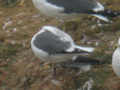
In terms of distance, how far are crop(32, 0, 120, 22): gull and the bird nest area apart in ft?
1.19

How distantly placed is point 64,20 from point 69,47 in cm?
187

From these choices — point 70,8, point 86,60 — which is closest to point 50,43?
point 86,60

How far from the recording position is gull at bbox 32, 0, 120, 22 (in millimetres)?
5117

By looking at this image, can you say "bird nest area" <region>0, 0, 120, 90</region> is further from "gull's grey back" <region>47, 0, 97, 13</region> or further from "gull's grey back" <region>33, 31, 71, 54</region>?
"gull's grey back" <region>33, 31, 71, 54</region>

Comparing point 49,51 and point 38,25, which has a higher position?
point 49,51

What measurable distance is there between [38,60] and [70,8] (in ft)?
3.90

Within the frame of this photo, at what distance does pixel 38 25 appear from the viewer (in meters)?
5.93

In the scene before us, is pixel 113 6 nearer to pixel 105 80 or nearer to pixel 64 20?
pixel 64 20

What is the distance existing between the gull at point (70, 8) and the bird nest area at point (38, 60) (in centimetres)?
36

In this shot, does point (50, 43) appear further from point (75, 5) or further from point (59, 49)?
point (75, 5)

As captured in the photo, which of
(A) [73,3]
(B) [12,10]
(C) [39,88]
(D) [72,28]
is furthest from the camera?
(B) [12,10]

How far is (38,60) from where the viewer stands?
4.71 metres

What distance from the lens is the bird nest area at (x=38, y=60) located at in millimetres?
4039

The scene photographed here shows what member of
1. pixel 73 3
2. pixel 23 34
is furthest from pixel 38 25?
pixel 73 3
